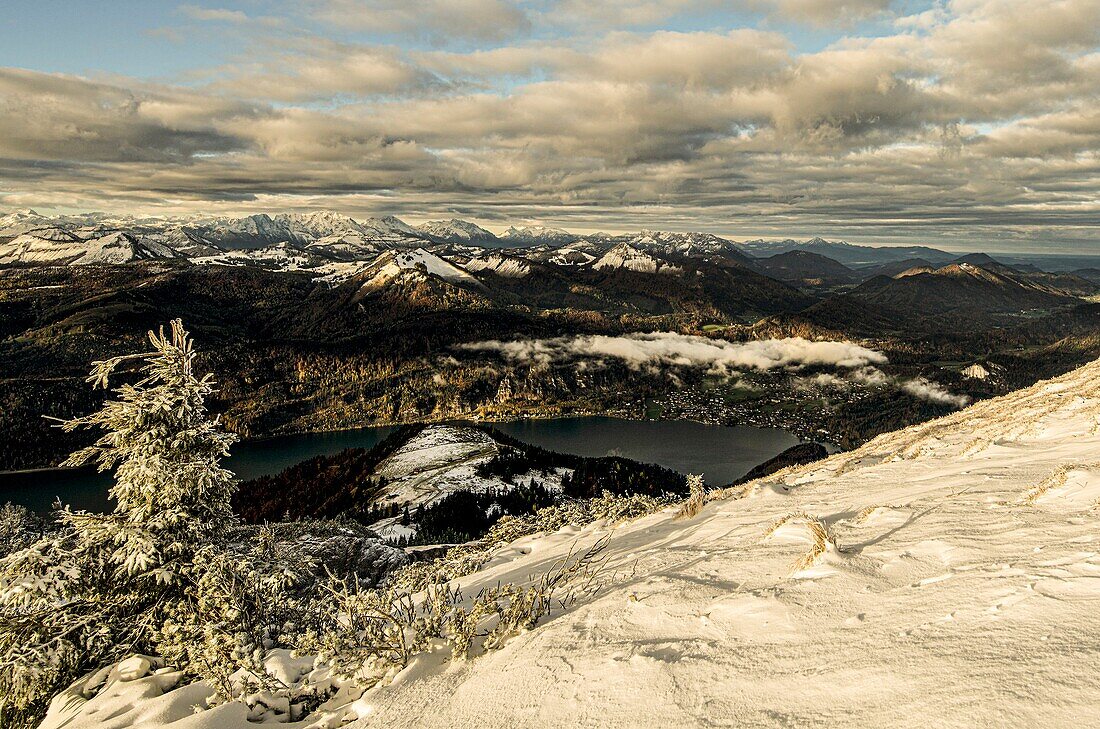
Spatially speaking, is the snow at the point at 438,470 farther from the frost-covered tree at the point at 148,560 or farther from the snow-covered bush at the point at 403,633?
the snow-covered bush at the point at 403,633

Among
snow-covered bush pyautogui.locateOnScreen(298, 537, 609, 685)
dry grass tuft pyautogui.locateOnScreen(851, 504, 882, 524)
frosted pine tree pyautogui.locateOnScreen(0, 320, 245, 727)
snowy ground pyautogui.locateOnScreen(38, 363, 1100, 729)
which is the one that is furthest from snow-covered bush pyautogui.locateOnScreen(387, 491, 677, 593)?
snowy ground pyautogui.locateOnScreen(38, 363, 1100, 729)

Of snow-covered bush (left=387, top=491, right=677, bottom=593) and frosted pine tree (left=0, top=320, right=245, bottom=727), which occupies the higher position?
frosted pine tree (left=0, top=320, right=245, bottom=727)

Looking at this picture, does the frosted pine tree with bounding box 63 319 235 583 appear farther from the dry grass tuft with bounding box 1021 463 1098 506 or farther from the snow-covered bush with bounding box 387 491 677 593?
the dry grass tuft with bounding box 1021 463 1098 506

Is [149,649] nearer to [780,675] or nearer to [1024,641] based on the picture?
[780,675]

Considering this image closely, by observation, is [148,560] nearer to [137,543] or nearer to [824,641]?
[137,543]

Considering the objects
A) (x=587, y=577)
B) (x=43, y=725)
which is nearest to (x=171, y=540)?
(x=43, y=725)

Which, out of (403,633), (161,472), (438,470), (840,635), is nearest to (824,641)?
(840,635)

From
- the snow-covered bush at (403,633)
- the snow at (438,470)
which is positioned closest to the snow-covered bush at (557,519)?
the snow-covered bush at (403,633)
